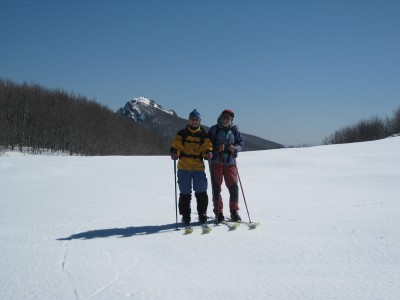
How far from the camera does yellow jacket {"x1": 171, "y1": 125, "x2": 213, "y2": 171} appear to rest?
5633mm

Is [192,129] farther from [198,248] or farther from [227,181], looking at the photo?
[198,248]

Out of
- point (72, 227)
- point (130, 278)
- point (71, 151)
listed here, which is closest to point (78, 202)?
point (72, 227)

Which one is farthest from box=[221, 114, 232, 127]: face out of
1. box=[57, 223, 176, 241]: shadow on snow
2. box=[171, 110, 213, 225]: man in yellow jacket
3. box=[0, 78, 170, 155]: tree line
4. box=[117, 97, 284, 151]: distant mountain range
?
box=[117, 97, 284, 151]: distant mountain range

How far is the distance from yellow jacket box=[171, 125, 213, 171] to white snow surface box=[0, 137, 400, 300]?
1.10 meters

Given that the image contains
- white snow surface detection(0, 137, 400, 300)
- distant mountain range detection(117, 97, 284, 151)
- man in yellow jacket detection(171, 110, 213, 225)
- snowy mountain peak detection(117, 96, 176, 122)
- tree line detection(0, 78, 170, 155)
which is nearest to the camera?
white snow surface detection(0, 137, 400, 300)

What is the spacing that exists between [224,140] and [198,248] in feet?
7.94

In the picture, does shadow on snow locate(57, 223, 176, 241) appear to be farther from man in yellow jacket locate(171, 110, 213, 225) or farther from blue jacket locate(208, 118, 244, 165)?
blue jacket locate(208, 118, 244, 165)

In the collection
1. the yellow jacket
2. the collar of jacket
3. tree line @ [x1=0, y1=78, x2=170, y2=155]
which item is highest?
tree line @ [x1=0, y1=78, x2=170, y2=155]

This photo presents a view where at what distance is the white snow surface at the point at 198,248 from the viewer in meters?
2.96

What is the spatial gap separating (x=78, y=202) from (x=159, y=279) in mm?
5161

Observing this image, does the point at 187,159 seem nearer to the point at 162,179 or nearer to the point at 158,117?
the point at 162,179

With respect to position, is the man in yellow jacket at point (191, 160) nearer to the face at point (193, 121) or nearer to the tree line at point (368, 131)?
the face at point (193, 121)

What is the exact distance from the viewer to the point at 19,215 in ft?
20.7

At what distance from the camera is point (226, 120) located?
19.5ft
